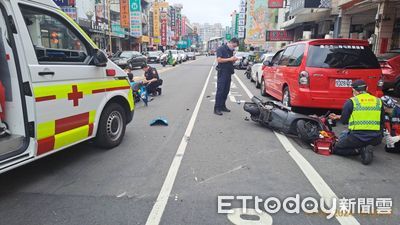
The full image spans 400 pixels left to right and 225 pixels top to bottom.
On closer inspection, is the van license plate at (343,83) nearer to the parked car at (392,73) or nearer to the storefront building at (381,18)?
the parked car at (392,73)

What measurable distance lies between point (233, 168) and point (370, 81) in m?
4.24

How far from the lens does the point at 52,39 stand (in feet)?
13.9

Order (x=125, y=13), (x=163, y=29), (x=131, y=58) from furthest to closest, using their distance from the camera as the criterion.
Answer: (x=163, y=29), (x=125, y=13), (x=131, y=58)

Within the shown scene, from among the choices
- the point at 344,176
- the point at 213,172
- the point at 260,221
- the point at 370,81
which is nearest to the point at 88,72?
the point at 213,172

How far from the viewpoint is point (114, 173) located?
4395 millimetres

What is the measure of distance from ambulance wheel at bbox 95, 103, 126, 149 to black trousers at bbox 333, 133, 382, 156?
3.60 metres

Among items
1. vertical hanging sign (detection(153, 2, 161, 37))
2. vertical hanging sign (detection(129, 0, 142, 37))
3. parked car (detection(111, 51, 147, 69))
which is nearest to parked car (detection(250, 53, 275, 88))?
parked car (detection(111, 51, 147, 69))

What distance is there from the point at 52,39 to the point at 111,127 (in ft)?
5.73

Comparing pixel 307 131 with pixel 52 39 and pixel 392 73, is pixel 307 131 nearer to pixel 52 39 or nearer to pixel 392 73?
pixel 52 39

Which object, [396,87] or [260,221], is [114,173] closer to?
[260,221]

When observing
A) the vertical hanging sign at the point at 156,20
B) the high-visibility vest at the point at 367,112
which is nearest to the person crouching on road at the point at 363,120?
the high-visibility vest at the point at 367,112

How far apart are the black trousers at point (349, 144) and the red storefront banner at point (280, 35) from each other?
35.0 meters

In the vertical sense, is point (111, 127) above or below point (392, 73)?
below

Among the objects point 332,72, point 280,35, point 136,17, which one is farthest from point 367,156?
point 136,17
